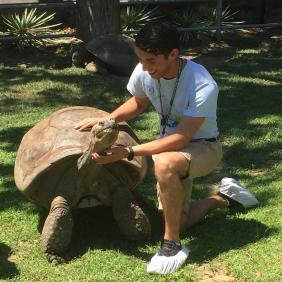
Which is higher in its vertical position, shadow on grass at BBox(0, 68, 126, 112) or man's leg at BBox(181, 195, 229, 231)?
man's leg at BBox(181, 195, 229, 231)

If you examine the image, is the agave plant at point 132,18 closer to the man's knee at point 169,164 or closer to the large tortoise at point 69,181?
the large tortoise at point 69,181

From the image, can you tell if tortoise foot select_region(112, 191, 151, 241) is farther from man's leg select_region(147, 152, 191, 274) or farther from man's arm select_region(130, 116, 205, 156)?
man's arm select_region(130, 116, 205, 156)

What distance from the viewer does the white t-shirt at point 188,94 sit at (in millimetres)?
3412

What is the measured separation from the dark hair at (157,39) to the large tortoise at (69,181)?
64 centimetres

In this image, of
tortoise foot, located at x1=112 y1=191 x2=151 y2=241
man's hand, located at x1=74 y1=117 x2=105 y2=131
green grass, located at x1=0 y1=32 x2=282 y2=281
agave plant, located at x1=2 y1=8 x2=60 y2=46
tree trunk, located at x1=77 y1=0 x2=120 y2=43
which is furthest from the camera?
agave plant, located at x1=2 y1=8 x2=60 y2=46

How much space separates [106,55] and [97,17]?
85cm

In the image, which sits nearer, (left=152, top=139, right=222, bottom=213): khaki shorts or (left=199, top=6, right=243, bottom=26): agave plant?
(left=152, top=139, right=222, bottom=213): khaki shorts

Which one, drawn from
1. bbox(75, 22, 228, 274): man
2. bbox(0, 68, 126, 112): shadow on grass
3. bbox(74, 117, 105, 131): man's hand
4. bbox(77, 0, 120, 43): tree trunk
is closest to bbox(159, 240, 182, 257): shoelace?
bbox(75, 22, 228, 274): man

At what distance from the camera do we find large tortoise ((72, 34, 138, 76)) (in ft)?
26.9

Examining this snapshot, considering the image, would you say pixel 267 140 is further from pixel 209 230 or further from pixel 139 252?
A: pixel 139 252

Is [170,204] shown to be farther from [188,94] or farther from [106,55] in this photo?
[106,55]

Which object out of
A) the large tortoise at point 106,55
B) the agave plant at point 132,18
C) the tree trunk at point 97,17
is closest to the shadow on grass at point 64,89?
the large tortoise at point 106,55

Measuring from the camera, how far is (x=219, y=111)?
659 centimetres

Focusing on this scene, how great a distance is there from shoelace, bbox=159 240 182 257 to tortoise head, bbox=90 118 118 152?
A: 0.66 m
